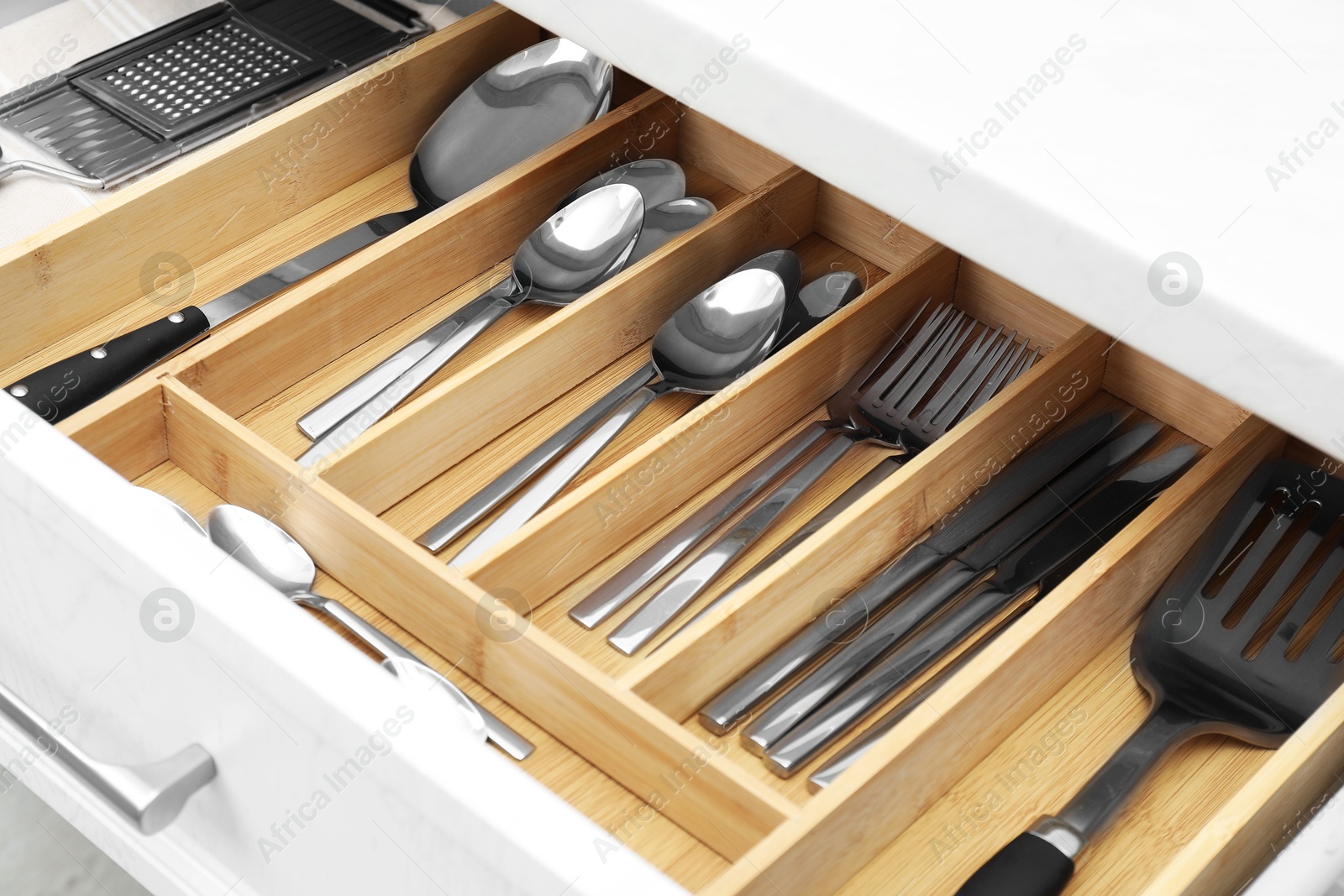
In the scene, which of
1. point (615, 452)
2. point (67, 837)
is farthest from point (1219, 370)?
point (67, 837)

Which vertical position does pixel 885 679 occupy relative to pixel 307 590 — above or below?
Answer: above

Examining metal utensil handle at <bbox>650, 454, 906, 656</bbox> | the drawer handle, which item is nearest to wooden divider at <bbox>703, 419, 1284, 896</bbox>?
metal utensil handle at <bbox>650, 454, 906, 656</bbox>

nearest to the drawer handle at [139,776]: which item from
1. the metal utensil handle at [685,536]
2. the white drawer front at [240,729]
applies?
the white drawer front at [240,729]

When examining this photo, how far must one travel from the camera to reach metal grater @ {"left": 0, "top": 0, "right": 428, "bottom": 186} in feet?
3.08

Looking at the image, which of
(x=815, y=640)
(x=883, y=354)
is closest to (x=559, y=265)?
(x=883, y=354)

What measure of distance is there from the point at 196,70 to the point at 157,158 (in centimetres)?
10

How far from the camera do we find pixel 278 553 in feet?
2.43

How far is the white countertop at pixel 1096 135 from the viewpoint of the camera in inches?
22.0

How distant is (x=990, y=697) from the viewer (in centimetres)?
66

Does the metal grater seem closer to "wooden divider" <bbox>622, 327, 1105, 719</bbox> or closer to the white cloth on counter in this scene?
the white cloth on counter

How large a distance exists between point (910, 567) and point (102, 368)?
0.48 metres

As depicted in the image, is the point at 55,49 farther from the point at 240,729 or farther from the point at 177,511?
the point at 240,729

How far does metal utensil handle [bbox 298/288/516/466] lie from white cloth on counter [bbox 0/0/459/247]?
0.25m

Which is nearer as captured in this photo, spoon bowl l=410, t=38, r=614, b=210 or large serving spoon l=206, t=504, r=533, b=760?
large serving spoon l=206, t=504, r=533, b=760
